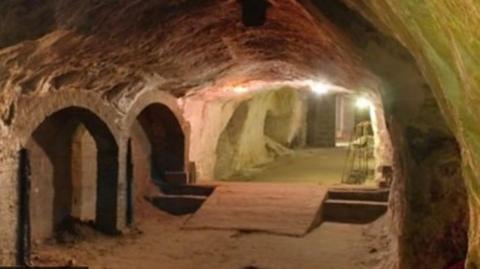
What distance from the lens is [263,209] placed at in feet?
35.3

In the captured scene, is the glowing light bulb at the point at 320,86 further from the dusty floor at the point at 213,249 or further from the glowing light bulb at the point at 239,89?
the dusty floor at the point at 213,249

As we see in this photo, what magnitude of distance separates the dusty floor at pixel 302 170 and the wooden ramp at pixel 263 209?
2417 millimetres

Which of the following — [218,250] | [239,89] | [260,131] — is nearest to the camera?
[218,250]

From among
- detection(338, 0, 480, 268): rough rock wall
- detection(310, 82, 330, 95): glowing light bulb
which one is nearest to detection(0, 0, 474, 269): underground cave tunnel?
detection(338, 0, 480, 268): rough rock wall

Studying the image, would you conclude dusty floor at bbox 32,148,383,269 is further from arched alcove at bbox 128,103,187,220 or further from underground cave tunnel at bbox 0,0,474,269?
arched alcove at bbox 128,103,187,220

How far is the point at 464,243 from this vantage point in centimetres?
466

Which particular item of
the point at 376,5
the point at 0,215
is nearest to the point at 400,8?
the point at 376,5

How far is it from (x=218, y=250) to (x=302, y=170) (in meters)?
9.28

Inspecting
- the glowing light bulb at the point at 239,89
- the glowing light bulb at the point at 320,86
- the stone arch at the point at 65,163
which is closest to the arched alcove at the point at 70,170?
the stone arch at the point at 65,163

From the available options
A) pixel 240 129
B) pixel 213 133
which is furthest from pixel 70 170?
pixel 240 129

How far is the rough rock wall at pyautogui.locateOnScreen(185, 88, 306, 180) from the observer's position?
13.9m

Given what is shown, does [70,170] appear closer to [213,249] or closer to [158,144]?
[213,249]

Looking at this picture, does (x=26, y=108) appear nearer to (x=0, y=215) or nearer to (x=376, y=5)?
(x=0, y=215)

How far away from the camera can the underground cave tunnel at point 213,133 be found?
465 centimetres
